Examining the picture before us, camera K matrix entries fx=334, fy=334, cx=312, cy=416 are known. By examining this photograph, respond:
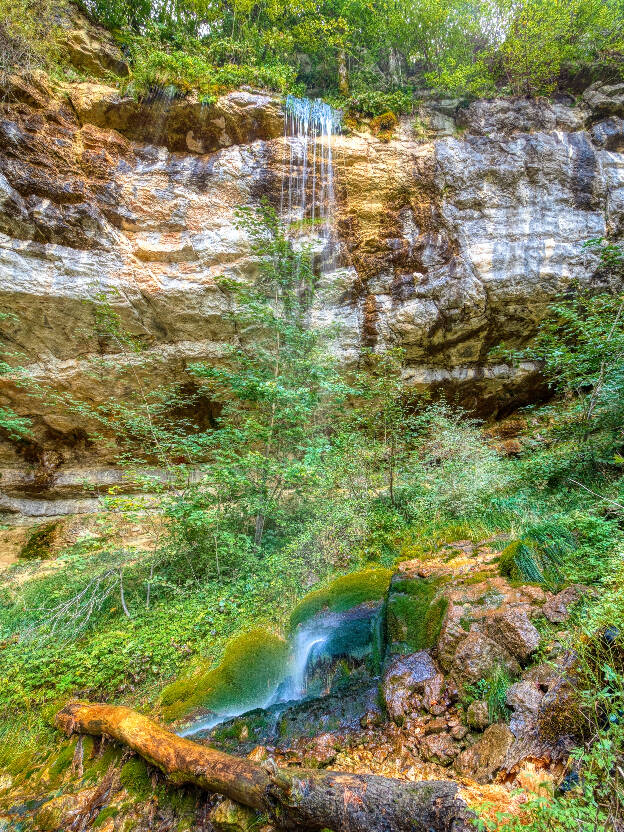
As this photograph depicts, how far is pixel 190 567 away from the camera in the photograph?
4.67 meters

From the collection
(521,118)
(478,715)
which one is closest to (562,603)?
(478,715)

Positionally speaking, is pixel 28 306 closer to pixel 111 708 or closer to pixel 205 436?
pixel 205 436

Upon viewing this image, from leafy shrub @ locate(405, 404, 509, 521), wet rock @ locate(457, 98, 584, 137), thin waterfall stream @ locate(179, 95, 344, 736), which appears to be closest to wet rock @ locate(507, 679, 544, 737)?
leafy shrub @ locate(405, 404, 509, 521)

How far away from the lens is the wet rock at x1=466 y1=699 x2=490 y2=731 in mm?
2031

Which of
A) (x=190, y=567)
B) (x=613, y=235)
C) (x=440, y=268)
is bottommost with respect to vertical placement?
(x=190, y=567)

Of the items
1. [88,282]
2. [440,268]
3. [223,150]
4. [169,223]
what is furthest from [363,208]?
[88,282]

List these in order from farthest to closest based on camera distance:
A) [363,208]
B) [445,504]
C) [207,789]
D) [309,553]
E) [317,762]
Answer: [363,208] < [445,504] < [309,553] < [317,762] < [207,789]

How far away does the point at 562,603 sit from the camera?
2391mm

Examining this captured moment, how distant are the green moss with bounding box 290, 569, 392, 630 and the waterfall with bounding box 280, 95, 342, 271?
7434 mm

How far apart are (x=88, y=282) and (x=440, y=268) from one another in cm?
834

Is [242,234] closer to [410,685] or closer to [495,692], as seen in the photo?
[410,685]

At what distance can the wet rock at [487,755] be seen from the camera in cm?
173

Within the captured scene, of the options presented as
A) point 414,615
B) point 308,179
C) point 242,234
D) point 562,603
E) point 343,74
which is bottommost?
point 414,615

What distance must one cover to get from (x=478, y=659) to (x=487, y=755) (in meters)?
0.59
